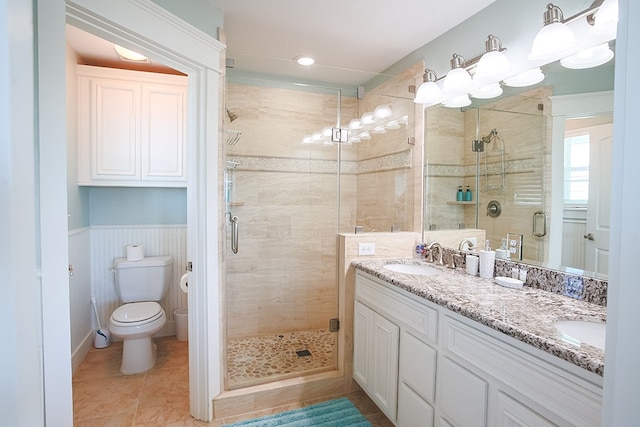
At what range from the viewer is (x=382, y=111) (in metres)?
2.77

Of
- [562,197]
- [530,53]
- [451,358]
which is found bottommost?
[451,358]

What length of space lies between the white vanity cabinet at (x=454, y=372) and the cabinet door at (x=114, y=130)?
2.10 m

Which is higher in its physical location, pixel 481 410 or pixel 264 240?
pixel 264 240

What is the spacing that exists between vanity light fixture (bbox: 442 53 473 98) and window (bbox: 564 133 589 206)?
71 cm

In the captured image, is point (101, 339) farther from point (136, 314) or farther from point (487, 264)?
point (487, 264)

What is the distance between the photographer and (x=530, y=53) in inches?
66.3

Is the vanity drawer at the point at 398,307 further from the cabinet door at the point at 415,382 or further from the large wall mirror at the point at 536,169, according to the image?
the large wall mirror at the point at 536,169

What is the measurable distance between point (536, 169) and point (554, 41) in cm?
59

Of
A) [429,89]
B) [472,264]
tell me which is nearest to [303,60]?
[429,89]

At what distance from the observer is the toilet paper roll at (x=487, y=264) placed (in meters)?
1.86

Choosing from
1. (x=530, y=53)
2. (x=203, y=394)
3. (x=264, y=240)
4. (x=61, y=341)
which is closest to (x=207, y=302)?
(x=203, y=394)

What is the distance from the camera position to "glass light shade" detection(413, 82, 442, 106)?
7.44ft

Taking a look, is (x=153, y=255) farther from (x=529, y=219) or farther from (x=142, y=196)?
(x=529, y=219)

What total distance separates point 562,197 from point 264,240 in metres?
2.19
